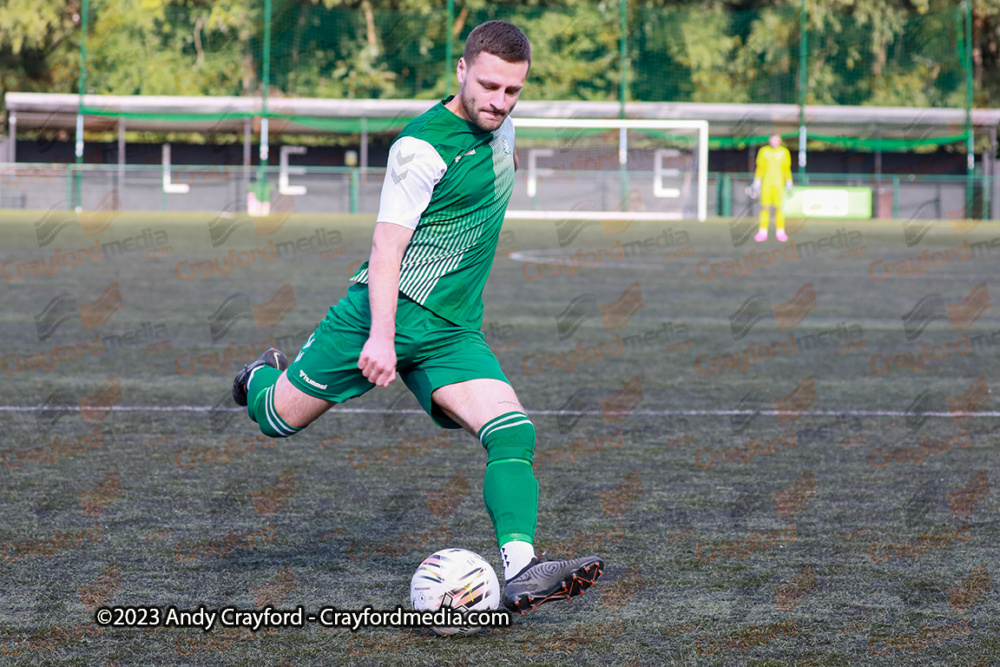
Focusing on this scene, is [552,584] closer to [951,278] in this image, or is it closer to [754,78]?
[951,278]

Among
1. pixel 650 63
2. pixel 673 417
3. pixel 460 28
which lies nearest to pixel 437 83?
pixel 460 28

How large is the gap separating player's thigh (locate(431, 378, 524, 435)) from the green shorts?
0.9 inches

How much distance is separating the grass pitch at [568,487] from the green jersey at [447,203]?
93cm

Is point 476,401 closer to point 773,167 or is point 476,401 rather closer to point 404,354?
point 404,354

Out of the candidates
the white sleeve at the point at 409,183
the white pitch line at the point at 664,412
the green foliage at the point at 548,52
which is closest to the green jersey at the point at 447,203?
the white sleeve at the point at 409,183

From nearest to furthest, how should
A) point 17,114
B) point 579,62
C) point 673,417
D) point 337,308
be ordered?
1. point 337,308
2. point 673,417
3. point 17,114
4. point 579,62

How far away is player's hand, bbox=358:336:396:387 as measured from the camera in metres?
3.82

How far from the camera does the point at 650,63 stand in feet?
139

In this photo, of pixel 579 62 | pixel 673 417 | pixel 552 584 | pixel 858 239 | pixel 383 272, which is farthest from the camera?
pixel 579 62

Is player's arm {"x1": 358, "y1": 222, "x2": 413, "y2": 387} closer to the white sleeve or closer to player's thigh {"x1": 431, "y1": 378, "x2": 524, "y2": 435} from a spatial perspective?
the white sleeve

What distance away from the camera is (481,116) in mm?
3840

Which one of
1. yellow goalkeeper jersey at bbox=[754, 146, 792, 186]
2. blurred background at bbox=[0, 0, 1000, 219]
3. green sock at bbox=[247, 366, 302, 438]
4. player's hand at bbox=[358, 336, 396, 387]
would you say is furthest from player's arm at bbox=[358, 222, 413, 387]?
blurred background at bbox=[0, 0, 1000, 219]

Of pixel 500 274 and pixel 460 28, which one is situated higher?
pixel 460 28

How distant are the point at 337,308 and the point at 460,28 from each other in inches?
1620
